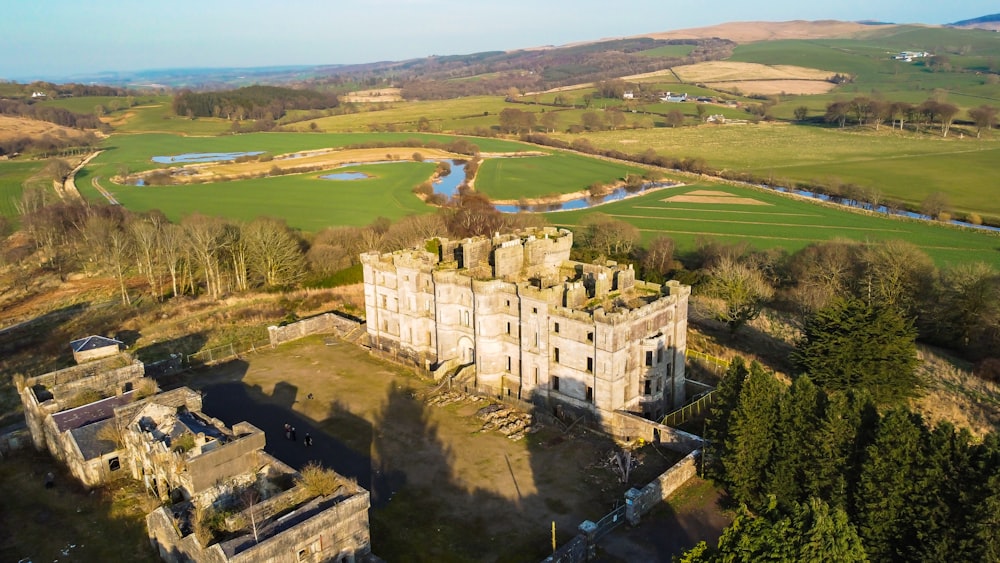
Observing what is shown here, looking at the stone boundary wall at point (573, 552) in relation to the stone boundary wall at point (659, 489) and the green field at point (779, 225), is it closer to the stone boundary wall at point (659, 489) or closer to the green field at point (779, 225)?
the stone boundary wall at point (659, 489)

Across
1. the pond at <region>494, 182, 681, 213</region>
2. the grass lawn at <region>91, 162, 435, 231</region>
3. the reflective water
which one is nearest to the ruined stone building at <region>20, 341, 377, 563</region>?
the grass lawn at <region>91, 162, 435, 231</region>

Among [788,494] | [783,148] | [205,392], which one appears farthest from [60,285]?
[783,148]

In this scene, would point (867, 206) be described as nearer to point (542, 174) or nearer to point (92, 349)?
point (542, 174)

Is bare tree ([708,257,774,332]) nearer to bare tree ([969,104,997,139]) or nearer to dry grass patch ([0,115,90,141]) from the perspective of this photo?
bare tree ([969,104,997,139])

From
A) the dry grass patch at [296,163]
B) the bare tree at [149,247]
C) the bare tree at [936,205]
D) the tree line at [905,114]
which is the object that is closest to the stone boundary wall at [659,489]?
the bare tree at [149,247]

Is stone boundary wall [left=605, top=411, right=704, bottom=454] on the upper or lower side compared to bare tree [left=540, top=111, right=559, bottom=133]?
lower

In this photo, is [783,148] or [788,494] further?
[783,148]

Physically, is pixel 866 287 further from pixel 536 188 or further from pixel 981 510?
pixel 536 188
